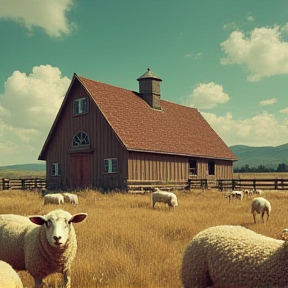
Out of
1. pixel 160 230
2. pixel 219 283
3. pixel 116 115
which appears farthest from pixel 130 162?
pixel 219 283

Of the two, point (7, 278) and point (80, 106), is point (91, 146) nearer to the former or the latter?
point (80, 106)

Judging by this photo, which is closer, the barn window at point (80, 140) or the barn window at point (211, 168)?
the barn window at point (80, 140)

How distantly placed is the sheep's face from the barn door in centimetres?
1934

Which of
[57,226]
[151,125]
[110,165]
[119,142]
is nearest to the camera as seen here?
[57,226]

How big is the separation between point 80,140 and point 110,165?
11.2 feet

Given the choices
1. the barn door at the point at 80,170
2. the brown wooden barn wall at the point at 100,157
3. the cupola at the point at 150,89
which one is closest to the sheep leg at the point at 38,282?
the brown wooden barn wall at the point at 100,157

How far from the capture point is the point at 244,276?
424 cm

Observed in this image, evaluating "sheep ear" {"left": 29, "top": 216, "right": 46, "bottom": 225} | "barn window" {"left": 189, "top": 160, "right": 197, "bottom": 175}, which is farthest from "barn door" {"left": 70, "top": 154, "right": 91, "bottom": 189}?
"sheep ear" {"left": 29, "top": 216, "right": 46, "bottom": 225}

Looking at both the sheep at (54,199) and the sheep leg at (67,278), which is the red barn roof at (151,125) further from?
the sheep leg at (67,278)

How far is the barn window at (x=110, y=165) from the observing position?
2388 cm

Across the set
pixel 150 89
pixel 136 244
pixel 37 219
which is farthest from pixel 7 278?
pixel 150 89

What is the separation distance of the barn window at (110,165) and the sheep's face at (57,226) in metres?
18.0

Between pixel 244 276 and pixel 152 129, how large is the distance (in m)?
22.3

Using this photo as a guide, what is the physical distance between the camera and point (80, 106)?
25.9 meters
